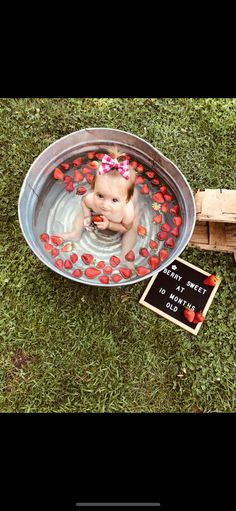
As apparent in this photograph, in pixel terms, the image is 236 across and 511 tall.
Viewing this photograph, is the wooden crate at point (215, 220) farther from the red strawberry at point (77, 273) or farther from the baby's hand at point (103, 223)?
the red strawberry at point (77, 273)

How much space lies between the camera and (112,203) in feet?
7.50

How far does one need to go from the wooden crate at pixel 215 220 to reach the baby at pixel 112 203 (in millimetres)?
343

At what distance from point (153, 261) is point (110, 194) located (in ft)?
1.56

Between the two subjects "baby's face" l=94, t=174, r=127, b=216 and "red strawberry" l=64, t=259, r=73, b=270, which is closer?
"baby's face" l=94, t=174, r=127, b=216

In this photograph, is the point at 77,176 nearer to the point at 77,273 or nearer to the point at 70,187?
the point at 70,187

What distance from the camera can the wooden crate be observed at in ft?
8.14

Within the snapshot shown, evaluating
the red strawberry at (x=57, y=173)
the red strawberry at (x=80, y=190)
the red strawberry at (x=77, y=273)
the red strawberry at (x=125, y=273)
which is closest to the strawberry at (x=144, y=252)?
the red strawberry at (x=125, y=273)

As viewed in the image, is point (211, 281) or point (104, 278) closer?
point (104, 278)

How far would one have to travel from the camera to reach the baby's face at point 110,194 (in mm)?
2203

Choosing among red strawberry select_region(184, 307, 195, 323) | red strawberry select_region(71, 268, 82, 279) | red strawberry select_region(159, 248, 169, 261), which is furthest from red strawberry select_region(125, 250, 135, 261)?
red strawberry select_region(184, 307, 195, 323)

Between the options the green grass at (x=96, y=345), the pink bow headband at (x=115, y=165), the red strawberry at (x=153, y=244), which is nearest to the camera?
the pink bow headband at (x=115, y=165)

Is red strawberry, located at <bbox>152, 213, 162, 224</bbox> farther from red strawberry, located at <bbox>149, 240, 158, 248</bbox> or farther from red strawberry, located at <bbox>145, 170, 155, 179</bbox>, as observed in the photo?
red strawberry, located at <bbox>145, 170, 155, 179</bbox>

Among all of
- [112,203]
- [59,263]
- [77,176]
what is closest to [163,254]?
[112,203]

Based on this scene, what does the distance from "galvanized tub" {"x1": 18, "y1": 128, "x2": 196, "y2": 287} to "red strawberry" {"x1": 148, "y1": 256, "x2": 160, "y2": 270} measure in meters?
0.04
